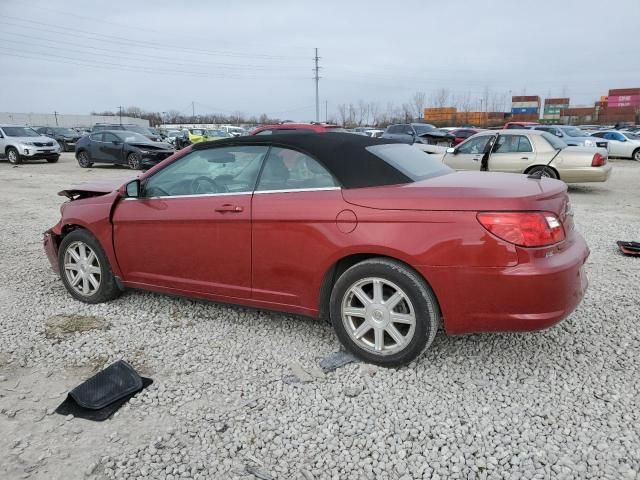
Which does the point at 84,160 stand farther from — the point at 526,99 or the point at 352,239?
the point at 526,99

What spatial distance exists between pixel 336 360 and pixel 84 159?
18912mm

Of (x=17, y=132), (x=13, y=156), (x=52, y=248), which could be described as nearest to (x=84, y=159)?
(x=13, y=156)

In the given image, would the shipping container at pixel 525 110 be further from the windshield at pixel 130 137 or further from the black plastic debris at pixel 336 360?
the black plastic debris at pixel 336 360

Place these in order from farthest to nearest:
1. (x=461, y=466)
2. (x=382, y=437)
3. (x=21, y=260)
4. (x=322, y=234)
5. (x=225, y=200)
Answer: (x=21, y=260)
(x=225, y=200)
(x=322, y=234)
(x=382, y=437)
(x=461, y=466)

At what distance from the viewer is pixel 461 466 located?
7.68 feet

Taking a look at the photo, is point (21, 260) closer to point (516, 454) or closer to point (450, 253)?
point (450, 253)

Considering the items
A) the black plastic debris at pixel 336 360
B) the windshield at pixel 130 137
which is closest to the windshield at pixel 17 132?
the windshield at pixel 130 137

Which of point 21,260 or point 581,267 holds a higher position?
point 581,267

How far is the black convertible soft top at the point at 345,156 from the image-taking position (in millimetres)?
3260

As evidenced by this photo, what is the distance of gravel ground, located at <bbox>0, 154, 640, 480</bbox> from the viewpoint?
238 centimetres

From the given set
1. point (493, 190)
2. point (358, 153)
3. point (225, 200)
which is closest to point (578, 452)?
point (493, 190)

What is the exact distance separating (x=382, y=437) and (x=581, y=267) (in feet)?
5.50

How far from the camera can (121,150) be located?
714 inches

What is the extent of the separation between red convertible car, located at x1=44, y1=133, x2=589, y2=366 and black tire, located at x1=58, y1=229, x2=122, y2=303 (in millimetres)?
18
